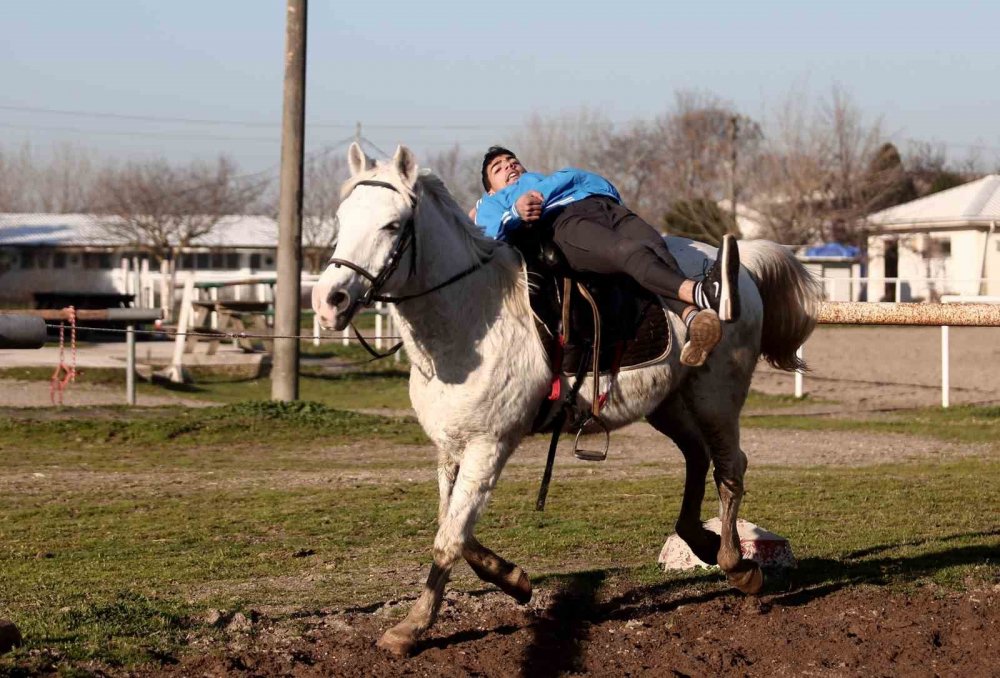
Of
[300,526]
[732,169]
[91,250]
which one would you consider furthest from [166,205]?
[300,526]

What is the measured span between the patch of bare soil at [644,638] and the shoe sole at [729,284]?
1.56 metres

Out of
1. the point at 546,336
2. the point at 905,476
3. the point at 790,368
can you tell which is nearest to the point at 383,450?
the point at 905,476

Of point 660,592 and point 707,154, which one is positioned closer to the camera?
point 660,592

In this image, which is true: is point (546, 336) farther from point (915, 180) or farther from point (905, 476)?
point (915, 180)

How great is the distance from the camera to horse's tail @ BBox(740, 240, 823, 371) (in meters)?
7.75

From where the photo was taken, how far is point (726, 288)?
6398 mm

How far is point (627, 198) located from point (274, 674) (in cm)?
6459

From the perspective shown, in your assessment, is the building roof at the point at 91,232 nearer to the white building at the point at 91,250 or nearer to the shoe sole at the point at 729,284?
the white building at the point at 91,250

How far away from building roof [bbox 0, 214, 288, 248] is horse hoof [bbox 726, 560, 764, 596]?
224 feet

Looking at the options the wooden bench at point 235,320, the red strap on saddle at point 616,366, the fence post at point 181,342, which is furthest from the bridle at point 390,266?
the wooden bench at point 235,320

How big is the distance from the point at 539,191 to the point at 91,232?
74796 millimetres

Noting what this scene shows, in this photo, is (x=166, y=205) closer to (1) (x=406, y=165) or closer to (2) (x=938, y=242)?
(2) (x=938, y=242)

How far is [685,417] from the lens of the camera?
23.7ft

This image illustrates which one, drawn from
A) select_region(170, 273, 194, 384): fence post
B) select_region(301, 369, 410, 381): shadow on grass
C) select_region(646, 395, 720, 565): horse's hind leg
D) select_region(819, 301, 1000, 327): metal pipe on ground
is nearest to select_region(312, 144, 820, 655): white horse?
select_region(646, 395, 720, 565): horse's hind leg
